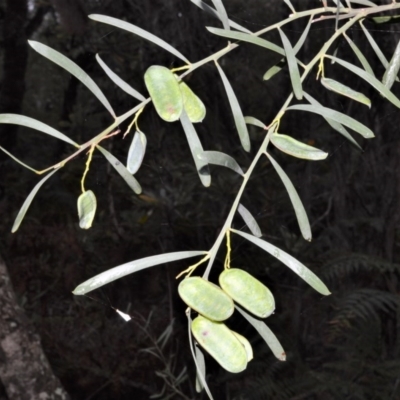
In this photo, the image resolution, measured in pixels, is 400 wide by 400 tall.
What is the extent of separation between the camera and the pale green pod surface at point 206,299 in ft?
0.81

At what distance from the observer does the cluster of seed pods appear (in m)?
0.25

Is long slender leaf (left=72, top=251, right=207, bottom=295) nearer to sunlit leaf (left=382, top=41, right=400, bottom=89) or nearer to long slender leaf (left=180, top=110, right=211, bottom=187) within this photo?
long slender leaf (left=180, top=110, right=211, bottom=187)

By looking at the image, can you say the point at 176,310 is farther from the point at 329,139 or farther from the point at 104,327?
the point at 329,139

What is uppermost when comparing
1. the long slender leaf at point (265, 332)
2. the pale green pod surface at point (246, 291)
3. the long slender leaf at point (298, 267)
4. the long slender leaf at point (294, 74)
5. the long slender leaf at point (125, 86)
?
the long slender leaf at point (294, 74)

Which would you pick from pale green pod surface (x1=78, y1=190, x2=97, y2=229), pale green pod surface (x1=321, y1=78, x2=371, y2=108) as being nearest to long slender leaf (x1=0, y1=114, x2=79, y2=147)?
pale green pod surface (x1=78, y1=190, x2=97, y2=229)

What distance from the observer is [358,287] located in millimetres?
1540

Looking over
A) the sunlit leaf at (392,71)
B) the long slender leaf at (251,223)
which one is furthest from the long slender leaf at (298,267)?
the sunlit leaf at (392,71)

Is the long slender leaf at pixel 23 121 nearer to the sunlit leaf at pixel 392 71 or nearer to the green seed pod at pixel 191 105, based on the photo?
the green seed pod at pixel 191 105

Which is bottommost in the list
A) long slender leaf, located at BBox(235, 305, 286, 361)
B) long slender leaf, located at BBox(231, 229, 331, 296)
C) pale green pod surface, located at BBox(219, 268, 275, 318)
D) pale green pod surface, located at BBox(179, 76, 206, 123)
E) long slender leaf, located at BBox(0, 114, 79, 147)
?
long slender leaf, located at BBox(235, 305, 286, 361)

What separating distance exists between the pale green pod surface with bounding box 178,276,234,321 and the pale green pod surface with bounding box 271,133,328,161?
65mm

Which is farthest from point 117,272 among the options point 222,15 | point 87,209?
point 222,15

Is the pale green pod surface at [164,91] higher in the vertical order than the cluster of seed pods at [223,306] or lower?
higher

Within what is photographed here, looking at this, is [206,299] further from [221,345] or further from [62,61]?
[62,61]

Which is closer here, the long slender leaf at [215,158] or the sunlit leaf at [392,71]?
the long slender leaf at [215,158]
